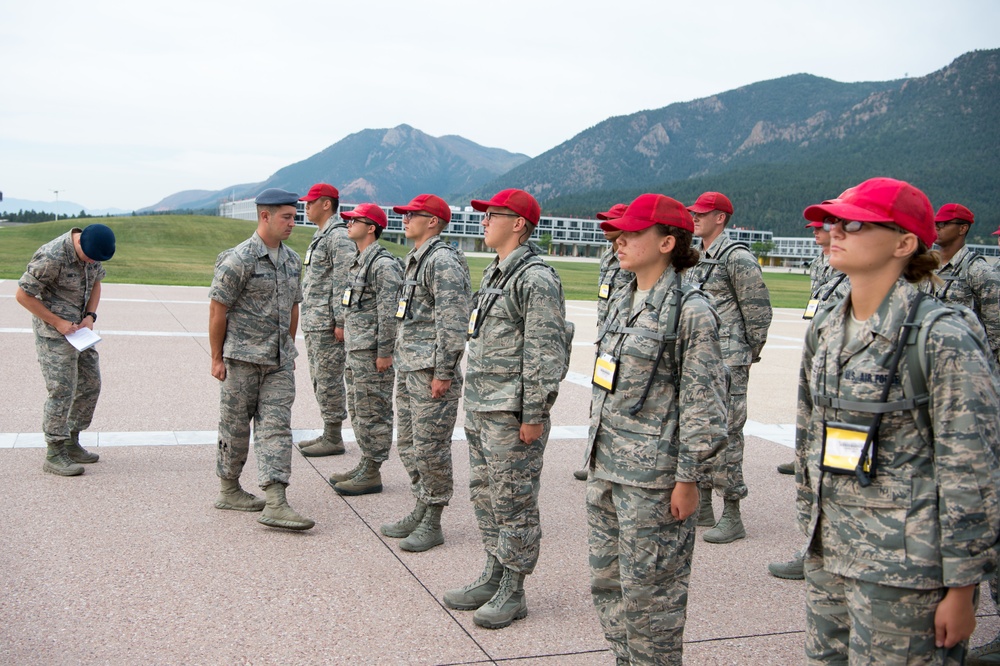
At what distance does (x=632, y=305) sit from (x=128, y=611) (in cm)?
288

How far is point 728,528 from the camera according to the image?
18.3ft

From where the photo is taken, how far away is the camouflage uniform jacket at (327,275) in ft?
23.4

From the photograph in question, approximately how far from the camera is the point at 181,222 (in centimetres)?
7056

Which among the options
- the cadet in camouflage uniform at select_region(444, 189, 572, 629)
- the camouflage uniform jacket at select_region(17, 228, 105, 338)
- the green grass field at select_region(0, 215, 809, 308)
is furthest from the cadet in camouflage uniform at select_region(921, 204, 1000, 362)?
the green grass field at select_region(0, 215, 809, 308)

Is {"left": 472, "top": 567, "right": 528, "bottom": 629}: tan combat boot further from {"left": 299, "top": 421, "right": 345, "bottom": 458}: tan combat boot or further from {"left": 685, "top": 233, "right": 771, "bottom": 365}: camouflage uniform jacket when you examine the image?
{"left": 299, "top": 421, "right": 345, "bottom": 458}: tan combat boot

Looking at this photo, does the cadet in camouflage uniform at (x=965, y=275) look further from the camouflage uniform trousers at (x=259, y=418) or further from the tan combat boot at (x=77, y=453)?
the tan combat boot at (x=77, y=453)

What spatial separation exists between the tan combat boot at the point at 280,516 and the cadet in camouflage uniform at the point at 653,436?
8.29ft

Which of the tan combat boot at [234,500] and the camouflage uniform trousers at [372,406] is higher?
the camouflage uniform trousers at [372,406]

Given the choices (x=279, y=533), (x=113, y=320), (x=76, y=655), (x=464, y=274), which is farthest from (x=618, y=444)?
(x=113, y=320)

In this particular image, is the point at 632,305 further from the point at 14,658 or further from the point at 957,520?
the point at 14,658

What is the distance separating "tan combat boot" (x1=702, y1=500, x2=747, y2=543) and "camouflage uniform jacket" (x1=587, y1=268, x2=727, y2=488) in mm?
2556

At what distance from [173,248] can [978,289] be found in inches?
2210

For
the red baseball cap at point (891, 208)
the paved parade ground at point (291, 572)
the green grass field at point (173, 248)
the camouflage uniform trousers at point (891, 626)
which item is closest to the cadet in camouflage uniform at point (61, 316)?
the paved parade ground at point (291, 572)

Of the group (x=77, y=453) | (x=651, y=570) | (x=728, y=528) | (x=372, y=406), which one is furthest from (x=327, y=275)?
(x=651, y=570)
